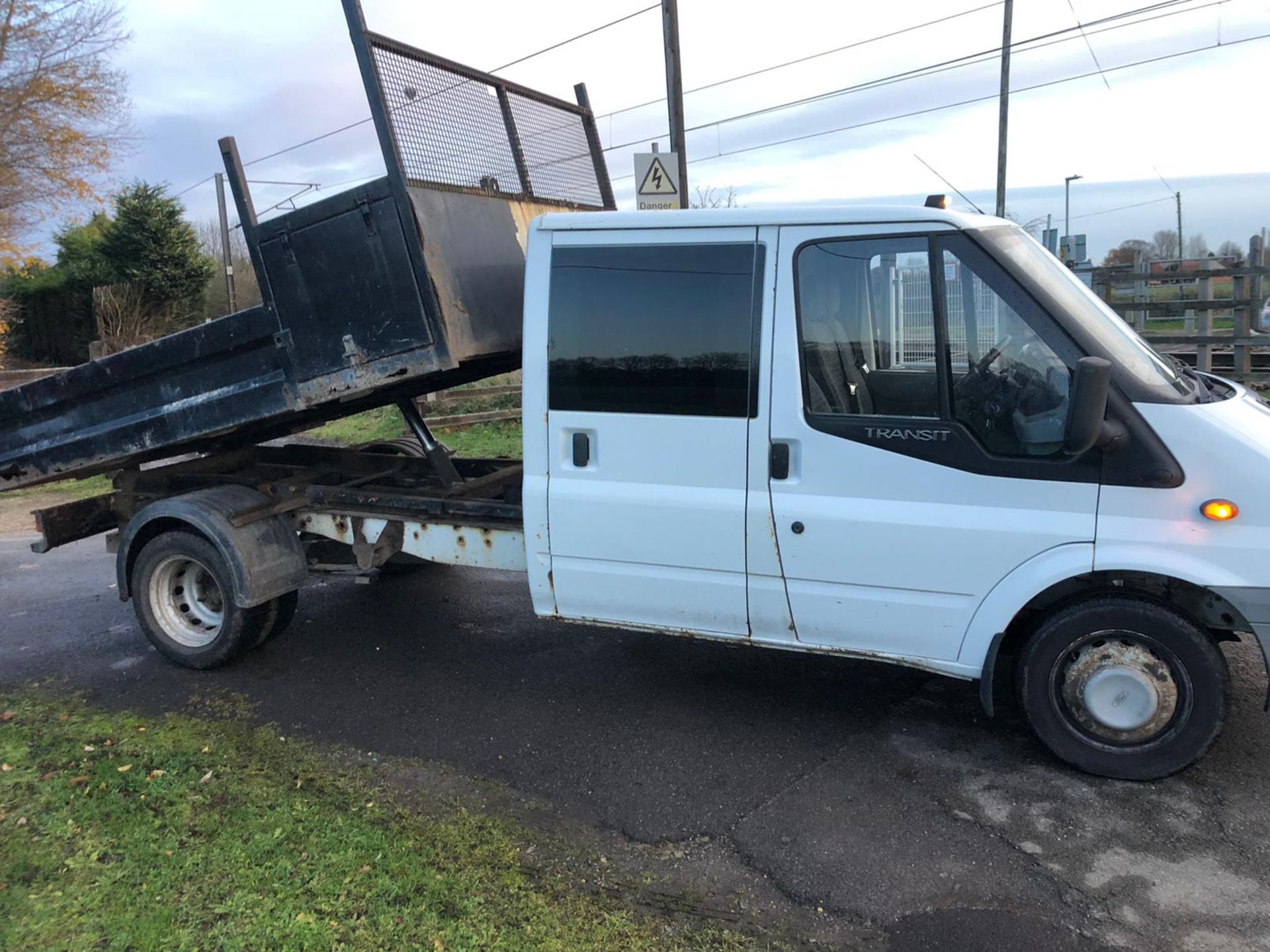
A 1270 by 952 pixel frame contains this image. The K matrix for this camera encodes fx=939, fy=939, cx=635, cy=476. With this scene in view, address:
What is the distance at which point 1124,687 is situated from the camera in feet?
12.3

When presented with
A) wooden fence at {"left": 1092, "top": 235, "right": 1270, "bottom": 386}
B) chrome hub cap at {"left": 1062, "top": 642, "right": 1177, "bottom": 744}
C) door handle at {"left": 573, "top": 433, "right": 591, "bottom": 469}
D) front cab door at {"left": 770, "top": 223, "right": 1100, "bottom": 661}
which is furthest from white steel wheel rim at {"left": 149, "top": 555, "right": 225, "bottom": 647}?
wooden fence at {"left": 1092, "top": 235, "right": 1270, "bottom": 386}

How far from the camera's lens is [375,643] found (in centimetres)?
596

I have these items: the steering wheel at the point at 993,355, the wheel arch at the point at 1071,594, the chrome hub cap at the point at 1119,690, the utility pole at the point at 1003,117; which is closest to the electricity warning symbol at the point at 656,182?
the steering wheel at the point at 993,355

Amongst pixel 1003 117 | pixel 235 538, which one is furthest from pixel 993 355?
pixel 1003 117

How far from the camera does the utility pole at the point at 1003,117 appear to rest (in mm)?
19531

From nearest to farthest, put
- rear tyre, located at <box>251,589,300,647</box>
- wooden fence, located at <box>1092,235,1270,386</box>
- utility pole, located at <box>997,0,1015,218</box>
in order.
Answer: rear tyre, located at <box>251,589,300,647</box> → wooden fence, located at <box>1092,235,1270,386</box> → utility pole, located at <box>997,0,1015,218</box>

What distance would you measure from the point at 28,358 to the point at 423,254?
33773 mm

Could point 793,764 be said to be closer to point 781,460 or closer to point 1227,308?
point 781,460

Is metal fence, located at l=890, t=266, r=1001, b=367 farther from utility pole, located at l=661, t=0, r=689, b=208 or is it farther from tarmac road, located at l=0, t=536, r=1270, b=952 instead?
utility pole, located at l=661, t=0, r=689, b=208

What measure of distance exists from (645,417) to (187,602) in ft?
11.0

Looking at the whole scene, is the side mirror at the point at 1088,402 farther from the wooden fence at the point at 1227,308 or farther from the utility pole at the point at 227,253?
the utility pole at the point at 227,253

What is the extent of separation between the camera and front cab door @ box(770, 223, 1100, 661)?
3.70 meters

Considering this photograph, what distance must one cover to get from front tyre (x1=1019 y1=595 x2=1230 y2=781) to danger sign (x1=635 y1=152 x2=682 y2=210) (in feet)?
25.4

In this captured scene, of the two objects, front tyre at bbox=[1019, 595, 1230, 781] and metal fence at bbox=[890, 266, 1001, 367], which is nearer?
front tyre at bbox=[1019, 595, 1230, 781]
